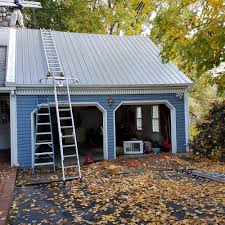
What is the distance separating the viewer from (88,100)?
40.9 ft

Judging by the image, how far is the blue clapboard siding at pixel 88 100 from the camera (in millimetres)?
11500

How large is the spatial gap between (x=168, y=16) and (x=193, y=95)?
24.0 m

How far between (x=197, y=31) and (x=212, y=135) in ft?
23.2

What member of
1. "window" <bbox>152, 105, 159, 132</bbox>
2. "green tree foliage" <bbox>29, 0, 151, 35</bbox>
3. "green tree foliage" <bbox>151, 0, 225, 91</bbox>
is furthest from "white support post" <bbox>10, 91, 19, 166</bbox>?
"green tree foliage" <bbox>29, 0, 151, 35</bbox>

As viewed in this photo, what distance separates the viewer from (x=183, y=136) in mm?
13547

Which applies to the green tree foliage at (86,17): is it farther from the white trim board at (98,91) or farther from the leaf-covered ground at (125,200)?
the leaf-covered ground at (125,200)

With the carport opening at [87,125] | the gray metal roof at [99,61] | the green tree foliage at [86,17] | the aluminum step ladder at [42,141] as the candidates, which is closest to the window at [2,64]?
the gray metal roof at [99,61]

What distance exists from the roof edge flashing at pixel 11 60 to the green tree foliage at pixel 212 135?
712 cm

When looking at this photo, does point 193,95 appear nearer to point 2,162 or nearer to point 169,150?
point 169,150

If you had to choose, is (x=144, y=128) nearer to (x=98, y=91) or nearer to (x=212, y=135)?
(x=98, y=91)

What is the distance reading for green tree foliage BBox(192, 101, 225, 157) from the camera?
1188 centimetres

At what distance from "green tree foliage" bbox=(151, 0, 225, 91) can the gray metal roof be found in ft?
20.3

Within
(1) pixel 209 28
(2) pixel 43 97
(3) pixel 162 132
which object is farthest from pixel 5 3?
(1) pixel 209 28

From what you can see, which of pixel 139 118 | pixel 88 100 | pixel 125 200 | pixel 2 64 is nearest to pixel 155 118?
pixel 139 118
